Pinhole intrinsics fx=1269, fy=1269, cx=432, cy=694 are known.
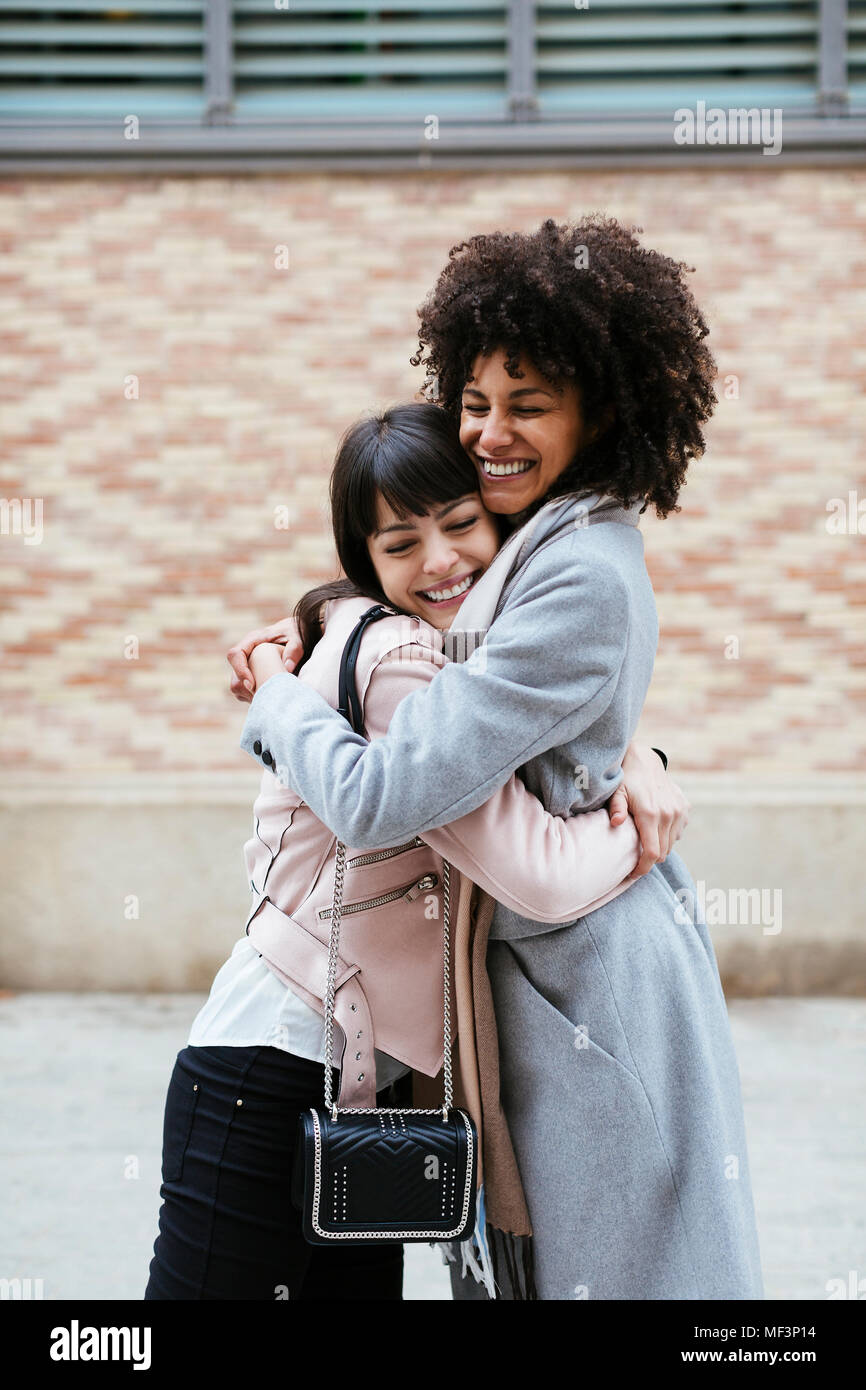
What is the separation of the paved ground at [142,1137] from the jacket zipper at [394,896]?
2143mm

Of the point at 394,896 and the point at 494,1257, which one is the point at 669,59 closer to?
the point at 394,896

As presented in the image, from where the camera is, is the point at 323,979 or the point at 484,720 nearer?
the point at 484,720

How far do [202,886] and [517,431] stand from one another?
14.2 feet

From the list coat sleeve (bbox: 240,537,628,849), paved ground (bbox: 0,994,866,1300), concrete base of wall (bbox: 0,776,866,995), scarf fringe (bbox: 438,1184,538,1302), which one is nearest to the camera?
coat sleeve (bbox: 240,537,628,849)

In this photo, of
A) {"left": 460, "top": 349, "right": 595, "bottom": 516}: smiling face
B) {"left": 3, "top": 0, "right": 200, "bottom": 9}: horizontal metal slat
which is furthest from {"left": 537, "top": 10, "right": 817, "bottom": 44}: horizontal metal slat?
{"left": 460, "top": 349, "right": 595, "bottom": 516}: smiling face

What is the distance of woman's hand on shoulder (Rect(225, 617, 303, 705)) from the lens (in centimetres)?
204

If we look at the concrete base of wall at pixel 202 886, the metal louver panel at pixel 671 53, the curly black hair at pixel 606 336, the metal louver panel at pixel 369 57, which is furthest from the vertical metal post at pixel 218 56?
the curly black hair at pixel 606 336

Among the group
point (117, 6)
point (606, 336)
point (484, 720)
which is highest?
point (117, 6)

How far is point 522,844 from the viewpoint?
167 cm

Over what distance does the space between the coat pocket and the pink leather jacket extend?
0.22 metres

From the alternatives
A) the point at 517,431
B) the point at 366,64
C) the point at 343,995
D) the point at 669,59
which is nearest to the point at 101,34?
the point at 366,64

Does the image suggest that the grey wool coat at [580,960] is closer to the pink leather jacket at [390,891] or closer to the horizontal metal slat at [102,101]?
the pink leather jacket at [390,891]

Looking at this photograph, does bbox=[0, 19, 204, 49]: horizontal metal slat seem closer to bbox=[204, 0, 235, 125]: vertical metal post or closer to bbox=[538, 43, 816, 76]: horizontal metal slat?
bbox=[204, 0, 235, 125]: vertical metal post
